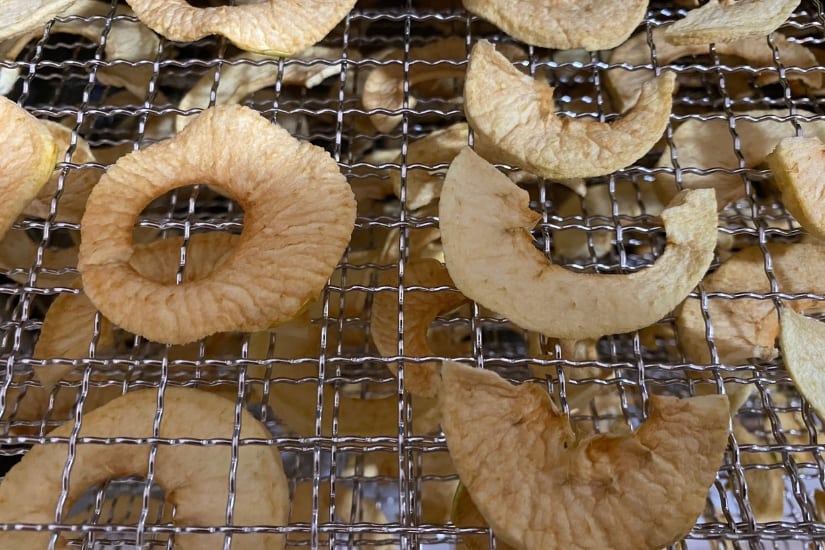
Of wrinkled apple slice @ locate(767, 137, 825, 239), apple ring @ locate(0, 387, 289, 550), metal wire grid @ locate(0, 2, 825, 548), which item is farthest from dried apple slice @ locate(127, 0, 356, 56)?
wrinkled apple slice @ locate(767, 137, 825, 239)

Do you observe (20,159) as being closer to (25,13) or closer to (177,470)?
(25,13)

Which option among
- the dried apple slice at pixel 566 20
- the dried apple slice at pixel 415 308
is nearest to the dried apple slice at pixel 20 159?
the dried apple slice at pixel 415 308

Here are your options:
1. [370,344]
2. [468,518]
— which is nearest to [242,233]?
[370,344]

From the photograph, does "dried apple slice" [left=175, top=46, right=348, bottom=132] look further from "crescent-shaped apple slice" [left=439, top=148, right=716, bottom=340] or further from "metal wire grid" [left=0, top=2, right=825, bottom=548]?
"crescent-shaped apple slice" [left=439, top=148, right=716, bottom=340]

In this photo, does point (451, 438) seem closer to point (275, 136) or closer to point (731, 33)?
point (275, 136)

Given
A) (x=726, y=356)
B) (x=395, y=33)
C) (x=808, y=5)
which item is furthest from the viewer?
(x=395, y=33)

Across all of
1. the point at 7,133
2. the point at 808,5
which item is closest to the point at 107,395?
the point at 7,133
